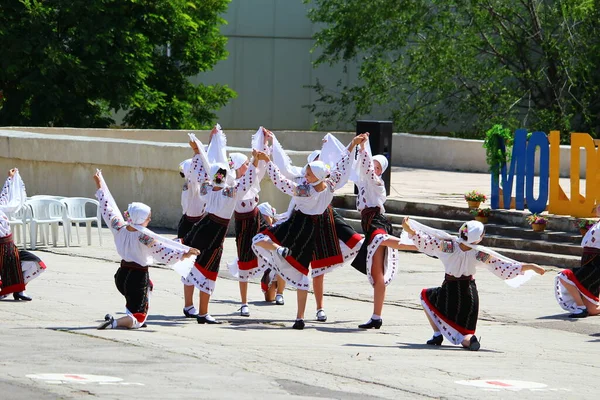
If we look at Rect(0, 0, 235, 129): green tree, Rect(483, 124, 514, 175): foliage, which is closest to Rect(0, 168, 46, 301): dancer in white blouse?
Rect(483, 124, 514, 175): foliage

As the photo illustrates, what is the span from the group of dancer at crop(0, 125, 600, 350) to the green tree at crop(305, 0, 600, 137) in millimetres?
16799

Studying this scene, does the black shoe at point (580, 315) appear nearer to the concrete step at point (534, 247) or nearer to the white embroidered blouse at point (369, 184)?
the white embroidered blouse at point (369, 184)

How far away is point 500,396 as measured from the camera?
29.1 feet

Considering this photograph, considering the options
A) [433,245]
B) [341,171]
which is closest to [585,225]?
[341,171]

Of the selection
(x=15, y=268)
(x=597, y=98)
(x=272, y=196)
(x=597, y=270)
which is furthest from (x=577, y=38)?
(x=15, y=268)

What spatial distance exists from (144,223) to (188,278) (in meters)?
0.89

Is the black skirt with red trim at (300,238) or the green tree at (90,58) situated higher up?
the green tree at (90,58)

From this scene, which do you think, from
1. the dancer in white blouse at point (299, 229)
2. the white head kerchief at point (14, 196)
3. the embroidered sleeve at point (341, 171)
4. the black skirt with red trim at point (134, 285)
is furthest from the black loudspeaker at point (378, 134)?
the black skirt with red trim at point (134, 285)

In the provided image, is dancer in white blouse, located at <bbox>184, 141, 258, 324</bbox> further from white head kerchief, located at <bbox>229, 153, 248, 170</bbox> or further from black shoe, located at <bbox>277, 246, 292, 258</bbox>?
black shoe, located at <bbox>277, 246, 292, 258</bbox>

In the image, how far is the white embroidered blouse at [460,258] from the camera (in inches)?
443

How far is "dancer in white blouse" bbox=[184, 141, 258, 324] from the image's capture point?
484 inches

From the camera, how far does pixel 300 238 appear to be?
12312 millimetres

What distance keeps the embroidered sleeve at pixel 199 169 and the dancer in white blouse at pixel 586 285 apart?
4054 millimetres

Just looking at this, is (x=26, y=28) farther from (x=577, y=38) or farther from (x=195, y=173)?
(x=195, y=173)
